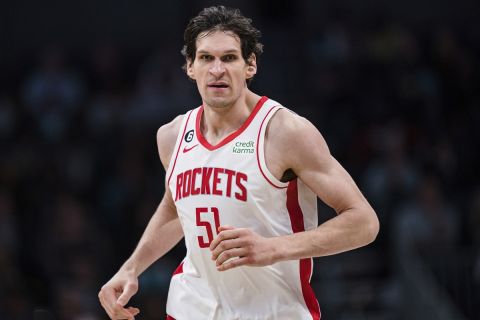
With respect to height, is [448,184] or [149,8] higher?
[149,8]

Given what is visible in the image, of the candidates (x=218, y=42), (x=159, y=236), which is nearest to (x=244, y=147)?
(x=218, y=42)

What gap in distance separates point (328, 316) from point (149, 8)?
8.24 m

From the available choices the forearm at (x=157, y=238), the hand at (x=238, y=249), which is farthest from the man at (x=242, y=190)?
the hand at (x=238, y=249)

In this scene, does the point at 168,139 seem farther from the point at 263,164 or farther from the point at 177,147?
the point at 263,164

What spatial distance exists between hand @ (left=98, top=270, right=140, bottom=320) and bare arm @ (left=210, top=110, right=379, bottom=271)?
960 mm

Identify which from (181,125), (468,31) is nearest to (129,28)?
(468,31)

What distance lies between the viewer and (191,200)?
17.9ft

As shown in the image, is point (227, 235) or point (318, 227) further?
point (318, 227)

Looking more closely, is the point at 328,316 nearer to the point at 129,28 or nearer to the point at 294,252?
the point at 294,252

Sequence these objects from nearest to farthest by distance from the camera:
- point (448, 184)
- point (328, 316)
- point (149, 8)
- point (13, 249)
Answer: point (328, 316)
point (13, 249)
point (448, 184)
point (149, 8)

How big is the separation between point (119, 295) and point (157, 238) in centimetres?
52

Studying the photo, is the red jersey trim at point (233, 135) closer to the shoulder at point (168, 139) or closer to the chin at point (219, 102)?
the chin at point (219, 102)

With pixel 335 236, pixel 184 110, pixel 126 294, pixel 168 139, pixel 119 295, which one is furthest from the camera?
pixel 184 110

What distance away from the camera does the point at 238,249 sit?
4707 mm
